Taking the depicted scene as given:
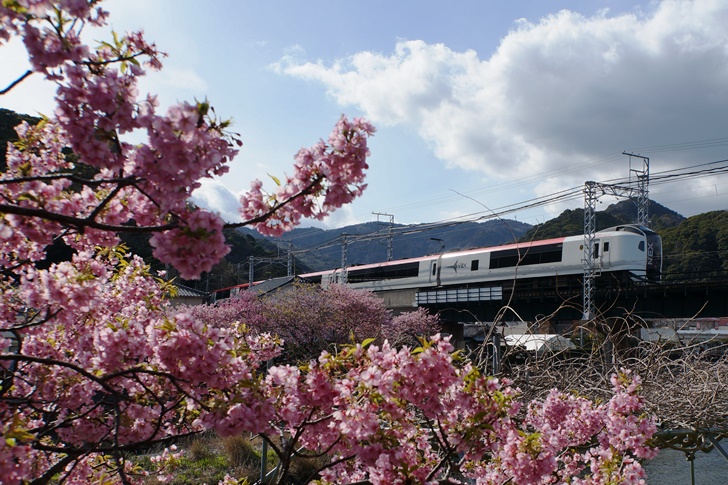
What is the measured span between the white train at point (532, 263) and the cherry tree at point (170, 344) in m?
14.7

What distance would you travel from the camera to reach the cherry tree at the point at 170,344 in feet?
5.86

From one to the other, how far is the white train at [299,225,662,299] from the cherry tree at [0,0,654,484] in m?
14.7

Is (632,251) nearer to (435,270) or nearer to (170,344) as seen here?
(435,270)

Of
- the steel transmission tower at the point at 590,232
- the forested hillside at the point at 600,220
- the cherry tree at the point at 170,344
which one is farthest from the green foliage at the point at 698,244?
the cherry tree at the point at 170,344

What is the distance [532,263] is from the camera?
2370 cm

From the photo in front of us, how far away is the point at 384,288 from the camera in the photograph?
103ft

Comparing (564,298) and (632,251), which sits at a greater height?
(632,251)

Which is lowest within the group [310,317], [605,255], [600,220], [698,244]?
[310,317]

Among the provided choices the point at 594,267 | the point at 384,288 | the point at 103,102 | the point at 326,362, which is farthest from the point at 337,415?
the point at 384,288

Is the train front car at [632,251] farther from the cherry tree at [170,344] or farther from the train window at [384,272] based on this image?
Result: the cherry tree at [170,344]

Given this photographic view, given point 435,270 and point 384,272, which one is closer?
point 435,270

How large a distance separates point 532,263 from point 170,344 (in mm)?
22842

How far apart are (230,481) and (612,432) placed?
2.57 meters

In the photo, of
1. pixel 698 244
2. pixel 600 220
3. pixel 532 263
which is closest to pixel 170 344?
pixel 532 263
